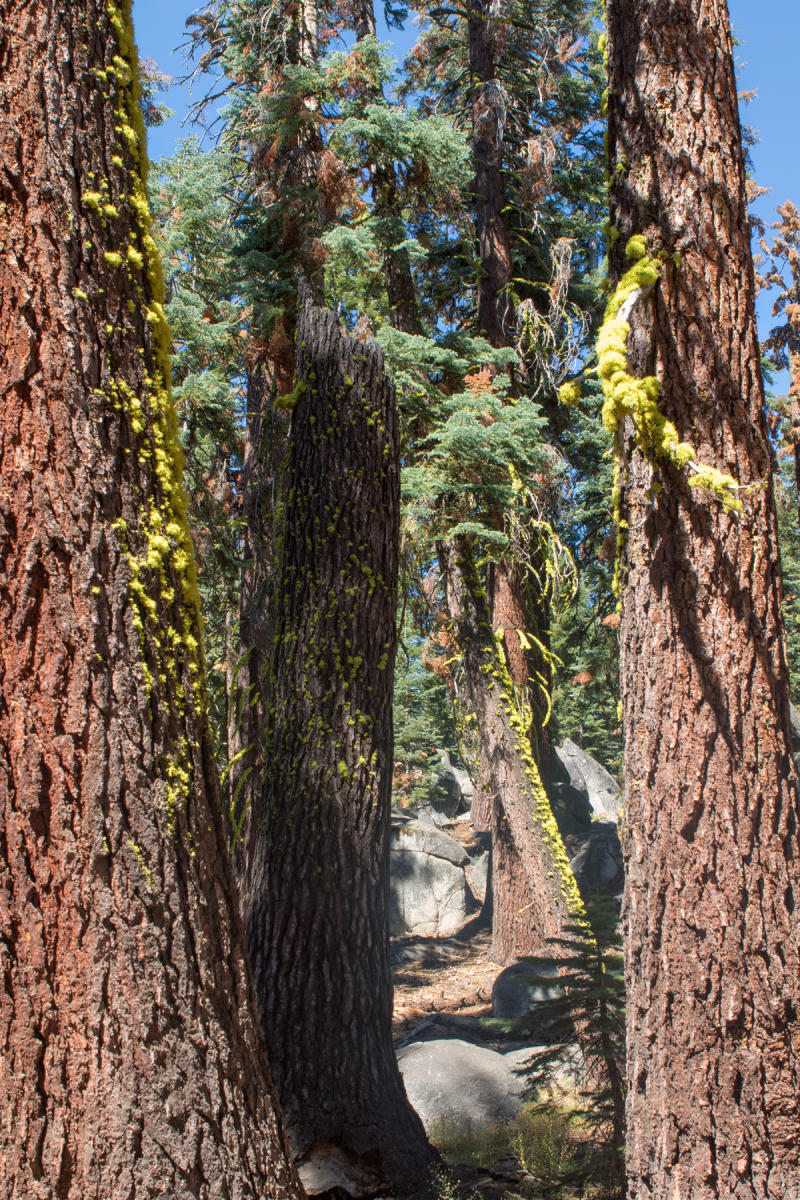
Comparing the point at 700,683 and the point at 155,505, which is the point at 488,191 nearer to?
the point at 700,683

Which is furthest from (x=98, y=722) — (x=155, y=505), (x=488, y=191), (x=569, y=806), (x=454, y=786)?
(x=454, y=786)

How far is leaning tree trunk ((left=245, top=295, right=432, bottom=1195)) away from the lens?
166 inches

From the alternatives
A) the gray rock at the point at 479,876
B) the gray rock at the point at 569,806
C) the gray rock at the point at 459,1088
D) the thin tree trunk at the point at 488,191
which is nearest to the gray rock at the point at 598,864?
the gray rock at the point at 479,876

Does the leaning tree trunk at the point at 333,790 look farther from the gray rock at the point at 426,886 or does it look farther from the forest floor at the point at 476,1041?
the gray rock at the point at 426,886

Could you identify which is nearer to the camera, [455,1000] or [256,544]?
[256,544]

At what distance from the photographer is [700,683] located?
3119mm

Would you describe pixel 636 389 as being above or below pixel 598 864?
above

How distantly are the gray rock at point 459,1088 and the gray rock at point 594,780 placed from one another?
2088cm

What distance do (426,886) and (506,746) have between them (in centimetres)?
745

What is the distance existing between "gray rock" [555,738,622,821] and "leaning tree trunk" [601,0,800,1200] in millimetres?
24164

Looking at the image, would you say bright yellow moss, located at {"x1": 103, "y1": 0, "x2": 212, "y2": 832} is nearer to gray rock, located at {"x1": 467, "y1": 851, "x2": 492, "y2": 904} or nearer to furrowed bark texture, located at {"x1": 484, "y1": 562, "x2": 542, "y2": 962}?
furrowed bark texture, located at {"x1": 484, "y1": 562, "x2": 542, "y2": 962}

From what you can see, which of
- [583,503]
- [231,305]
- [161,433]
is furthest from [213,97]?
[161,433]

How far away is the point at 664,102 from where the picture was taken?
3.27m

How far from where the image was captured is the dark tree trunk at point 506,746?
9016mm
